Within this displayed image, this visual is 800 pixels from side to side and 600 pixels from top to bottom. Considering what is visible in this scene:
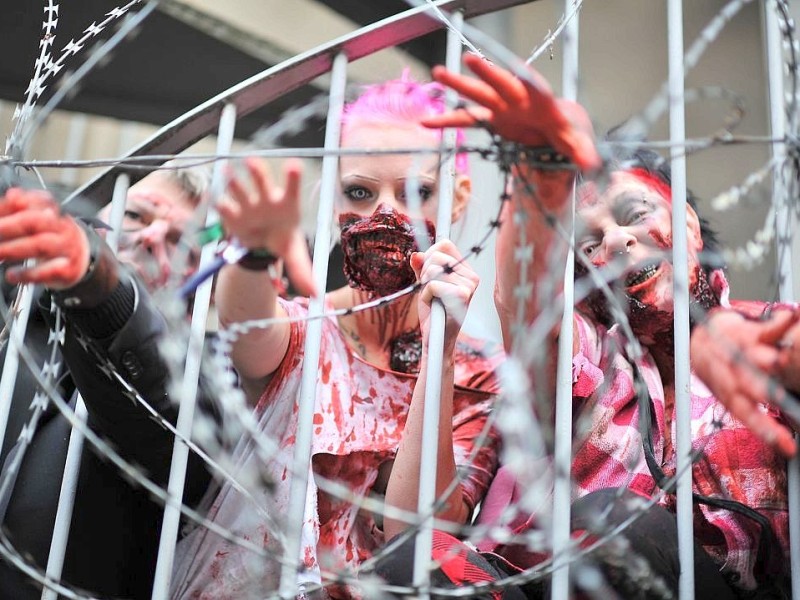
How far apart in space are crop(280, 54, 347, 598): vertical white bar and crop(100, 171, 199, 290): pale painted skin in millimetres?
339

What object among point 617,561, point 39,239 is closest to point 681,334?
point 617,561

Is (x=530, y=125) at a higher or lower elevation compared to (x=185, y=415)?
higher

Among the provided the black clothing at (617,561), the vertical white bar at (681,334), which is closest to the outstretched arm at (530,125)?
the vertical white bar at (681,334)

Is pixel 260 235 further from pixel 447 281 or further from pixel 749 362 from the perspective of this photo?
pixel 749 362

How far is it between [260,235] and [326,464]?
0.47 m

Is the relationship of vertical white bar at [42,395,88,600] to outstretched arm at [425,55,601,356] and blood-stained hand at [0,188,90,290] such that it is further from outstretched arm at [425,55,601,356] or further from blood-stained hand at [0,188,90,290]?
outstretched arm at [425,55,601,356]

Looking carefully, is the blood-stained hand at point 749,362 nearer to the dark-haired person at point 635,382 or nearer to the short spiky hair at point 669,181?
the dark-haired person at point 635,382

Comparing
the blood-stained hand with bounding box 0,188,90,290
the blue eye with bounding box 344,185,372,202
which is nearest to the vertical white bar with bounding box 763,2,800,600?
the blue eye with bounding box 344,185,372,202

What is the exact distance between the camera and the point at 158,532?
134cm

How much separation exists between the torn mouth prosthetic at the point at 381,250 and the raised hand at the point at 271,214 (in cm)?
40

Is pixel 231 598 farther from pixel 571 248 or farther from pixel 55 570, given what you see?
pixel 571 248

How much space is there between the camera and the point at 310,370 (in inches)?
44.2

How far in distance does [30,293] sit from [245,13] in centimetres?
172

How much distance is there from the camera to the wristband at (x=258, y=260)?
996 mm
